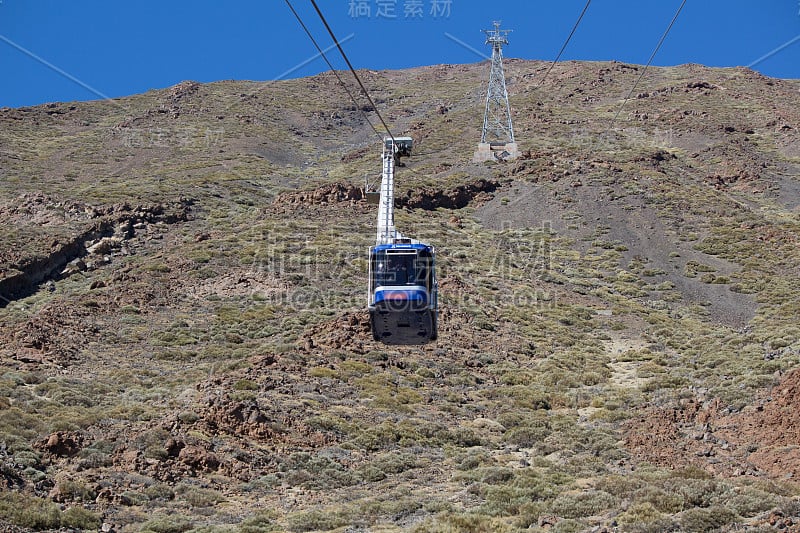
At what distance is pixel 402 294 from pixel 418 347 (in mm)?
16961

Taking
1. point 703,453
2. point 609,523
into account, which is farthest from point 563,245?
point 609,523

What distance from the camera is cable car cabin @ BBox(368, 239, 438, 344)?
854 inches

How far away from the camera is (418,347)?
126 feet

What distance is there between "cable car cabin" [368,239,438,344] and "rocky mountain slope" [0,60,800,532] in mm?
4258

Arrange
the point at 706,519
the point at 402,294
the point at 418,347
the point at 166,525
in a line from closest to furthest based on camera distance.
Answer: the point at 706,519
the point at 166,525
the point at 402,294
the point at 418,347

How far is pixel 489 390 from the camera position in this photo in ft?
111

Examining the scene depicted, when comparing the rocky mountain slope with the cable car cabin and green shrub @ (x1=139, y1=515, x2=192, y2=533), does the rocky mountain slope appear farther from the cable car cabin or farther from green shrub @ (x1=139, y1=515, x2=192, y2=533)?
the cable car cabin

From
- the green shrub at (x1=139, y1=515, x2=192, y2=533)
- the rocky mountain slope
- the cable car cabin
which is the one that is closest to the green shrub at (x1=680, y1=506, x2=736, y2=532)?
the rocky mountain slope

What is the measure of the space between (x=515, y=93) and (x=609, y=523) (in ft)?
375

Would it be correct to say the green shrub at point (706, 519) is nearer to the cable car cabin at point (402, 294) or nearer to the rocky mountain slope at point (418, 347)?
the rocky mountain slope at point (418, 347)

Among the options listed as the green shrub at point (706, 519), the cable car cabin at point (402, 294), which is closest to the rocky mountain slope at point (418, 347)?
the green shrub at point (706, 519)

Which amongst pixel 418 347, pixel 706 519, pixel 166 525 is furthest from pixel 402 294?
pixel 418 347

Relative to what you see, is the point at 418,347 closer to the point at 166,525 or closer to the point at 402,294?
the point at 402,294

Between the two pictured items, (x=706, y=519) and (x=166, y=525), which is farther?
(x=166, y=525)
